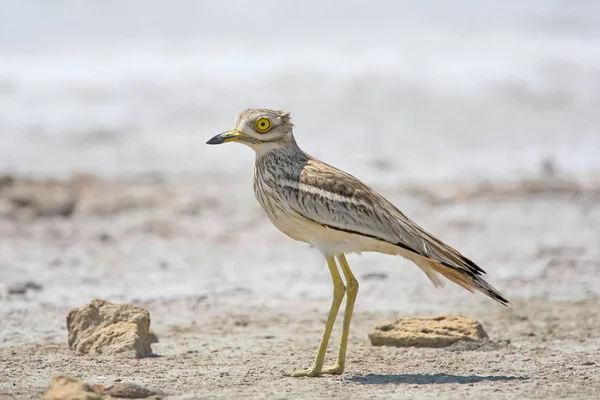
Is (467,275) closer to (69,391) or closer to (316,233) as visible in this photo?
(316,233)

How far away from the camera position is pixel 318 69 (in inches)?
829

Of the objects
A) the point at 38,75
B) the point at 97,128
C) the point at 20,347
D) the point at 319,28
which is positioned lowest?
the point at 20,347

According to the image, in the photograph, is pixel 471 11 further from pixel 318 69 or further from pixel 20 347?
pixel 20 347

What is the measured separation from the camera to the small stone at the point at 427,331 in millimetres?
7055

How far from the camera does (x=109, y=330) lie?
22.6ft

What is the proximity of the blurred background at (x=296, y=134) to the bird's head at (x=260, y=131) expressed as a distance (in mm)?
2726

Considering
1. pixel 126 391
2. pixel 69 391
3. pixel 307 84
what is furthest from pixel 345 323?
pixel 307 84

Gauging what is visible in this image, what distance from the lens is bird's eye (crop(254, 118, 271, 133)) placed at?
6.50 m

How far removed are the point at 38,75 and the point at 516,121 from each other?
367 inches

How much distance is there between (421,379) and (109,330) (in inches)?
84.4

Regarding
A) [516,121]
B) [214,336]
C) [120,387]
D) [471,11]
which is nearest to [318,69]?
[516,121]

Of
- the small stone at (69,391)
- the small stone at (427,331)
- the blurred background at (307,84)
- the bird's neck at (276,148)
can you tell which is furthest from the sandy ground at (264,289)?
the blurred background at (307,84)

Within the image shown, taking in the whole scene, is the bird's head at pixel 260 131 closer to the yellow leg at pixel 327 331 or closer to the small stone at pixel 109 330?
the yellow leg at pixel 327 331

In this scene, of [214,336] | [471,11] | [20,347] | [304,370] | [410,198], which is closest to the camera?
[304,370]
